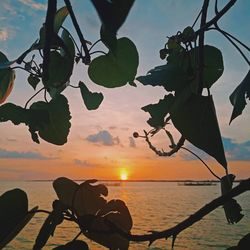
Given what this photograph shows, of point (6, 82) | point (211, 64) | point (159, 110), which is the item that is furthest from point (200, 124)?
point (6, 82)

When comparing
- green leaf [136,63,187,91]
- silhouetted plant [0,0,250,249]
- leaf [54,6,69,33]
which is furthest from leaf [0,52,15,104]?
green leaf [136,63,187,91]

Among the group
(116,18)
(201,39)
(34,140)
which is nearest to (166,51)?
(201,39)

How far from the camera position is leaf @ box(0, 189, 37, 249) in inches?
25.2

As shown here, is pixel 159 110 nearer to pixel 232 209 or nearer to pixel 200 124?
pixel 200 124

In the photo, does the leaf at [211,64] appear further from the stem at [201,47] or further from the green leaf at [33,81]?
the green leaf at [33,81]

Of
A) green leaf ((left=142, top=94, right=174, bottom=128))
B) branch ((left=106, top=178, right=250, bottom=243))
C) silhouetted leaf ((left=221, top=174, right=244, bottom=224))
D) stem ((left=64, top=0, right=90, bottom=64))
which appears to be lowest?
silhouetted leaf ((left=221, top=174, right=244, bottom=224))

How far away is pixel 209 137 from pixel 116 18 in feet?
0.92

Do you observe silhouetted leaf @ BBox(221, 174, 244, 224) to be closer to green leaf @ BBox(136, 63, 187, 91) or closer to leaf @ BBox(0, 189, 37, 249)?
green leaf @ BBox(136, 63, 187, 91)

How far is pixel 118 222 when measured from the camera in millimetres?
746

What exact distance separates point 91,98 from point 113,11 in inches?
24.3

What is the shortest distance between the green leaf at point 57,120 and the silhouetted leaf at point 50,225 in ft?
0.63

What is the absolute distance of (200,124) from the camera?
541 millimetres

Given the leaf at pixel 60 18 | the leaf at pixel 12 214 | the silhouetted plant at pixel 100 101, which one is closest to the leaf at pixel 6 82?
the silhouetted plant at pixel 100 101

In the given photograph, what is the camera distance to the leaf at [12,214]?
640 mm
